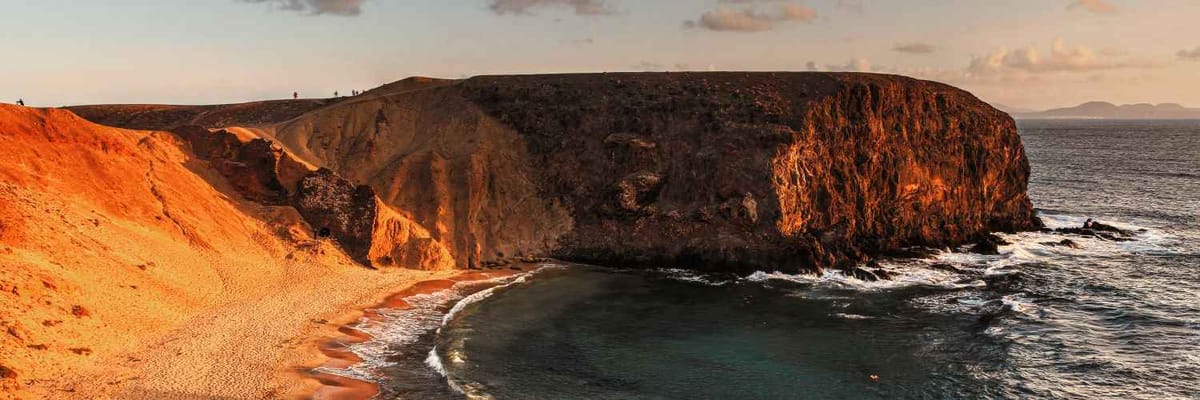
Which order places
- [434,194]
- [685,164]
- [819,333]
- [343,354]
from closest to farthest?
[343,354] → [819,333] → [434,194] → [685,164]

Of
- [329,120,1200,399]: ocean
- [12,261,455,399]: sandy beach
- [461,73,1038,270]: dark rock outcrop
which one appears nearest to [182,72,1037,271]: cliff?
[461,73,1038,270]: dark rock outcrop

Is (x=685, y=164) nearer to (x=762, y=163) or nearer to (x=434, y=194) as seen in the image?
(x=762, y=163)

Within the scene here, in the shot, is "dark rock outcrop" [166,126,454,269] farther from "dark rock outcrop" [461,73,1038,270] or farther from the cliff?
"dark rock outcrop" [461,73,1038,270]

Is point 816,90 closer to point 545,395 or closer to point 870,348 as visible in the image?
point 870,348

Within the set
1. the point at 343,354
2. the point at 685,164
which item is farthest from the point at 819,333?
the point at 343,354

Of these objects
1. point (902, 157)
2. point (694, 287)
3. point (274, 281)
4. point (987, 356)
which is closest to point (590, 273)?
point (694, 287)
